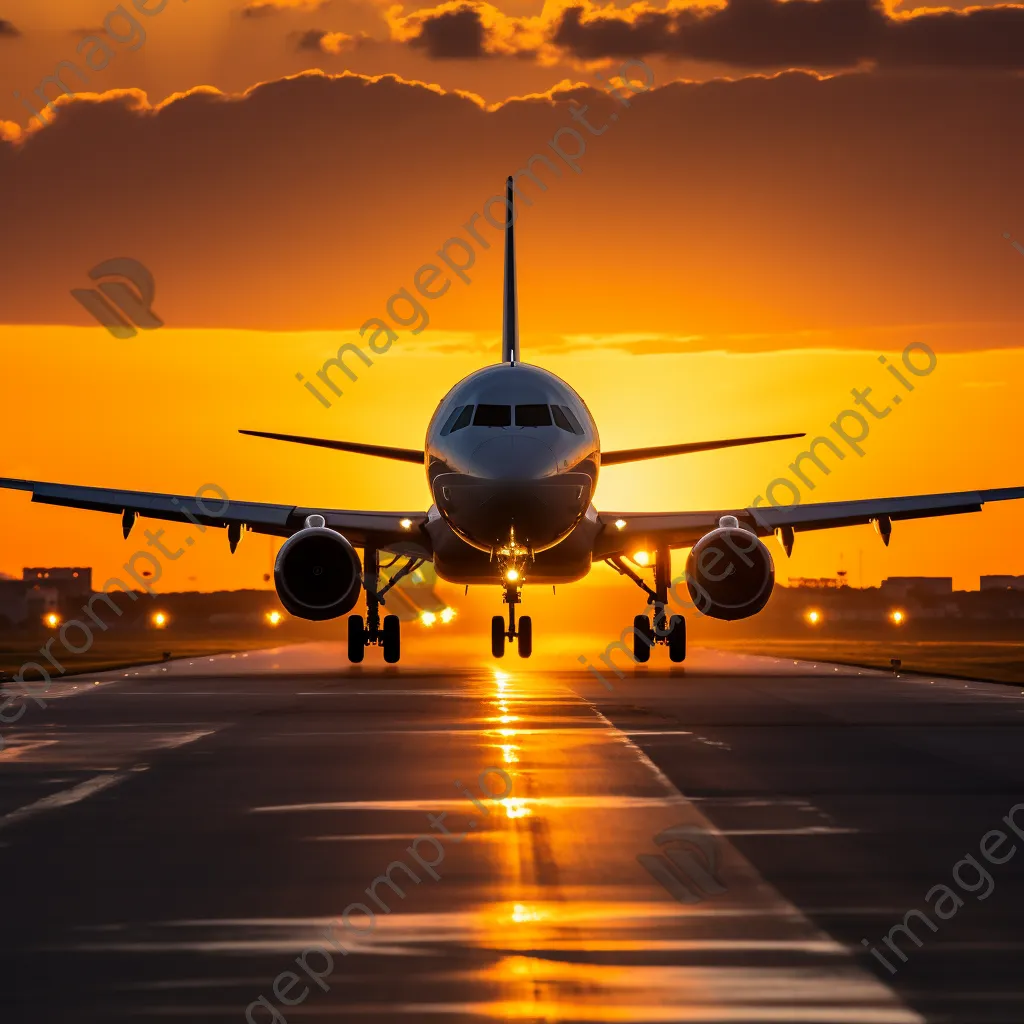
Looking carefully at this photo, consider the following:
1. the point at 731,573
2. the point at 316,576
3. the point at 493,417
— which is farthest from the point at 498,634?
the point at 493,417

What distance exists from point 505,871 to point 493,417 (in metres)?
25.1

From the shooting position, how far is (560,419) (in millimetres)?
39625

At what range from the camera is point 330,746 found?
26.4m

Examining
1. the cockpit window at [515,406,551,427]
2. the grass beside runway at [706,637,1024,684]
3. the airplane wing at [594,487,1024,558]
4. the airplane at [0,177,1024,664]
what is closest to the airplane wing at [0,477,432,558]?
the airplane at [0,177,1024,664]

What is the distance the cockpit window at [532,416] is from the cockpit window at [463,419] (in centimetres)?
103

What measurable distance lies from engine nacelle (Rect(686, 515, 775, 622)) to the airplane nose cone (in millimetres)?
8481

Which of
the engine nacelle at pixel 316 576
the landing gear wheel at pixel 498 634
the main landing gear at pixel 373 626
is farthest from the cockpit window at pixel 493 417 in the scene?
the main landing gear at pixel 373 626

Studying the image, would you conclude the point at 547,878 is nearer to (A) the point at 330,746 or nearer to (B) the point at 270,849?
(B) the point at 270,849

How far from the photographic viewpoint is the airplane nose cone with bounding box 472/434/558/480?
37938 millimetres

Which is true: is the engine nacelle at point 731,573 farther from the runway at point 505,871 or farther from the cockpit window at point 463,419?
the runway at point 505,871

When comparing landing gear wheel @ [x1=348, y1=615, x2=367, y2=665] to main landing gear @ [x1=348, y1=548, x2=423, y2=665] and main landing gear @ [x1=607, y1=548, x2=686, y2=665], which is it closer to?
main landing gear @ [x1=348, y1=548, x2=423, y2=665]

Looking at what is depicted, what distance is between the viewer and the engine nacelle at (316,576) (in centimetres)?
4481

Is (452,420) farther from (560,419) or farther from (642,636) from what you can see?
(642,636)

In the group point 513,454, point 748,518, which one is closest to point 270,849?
point 513,454
